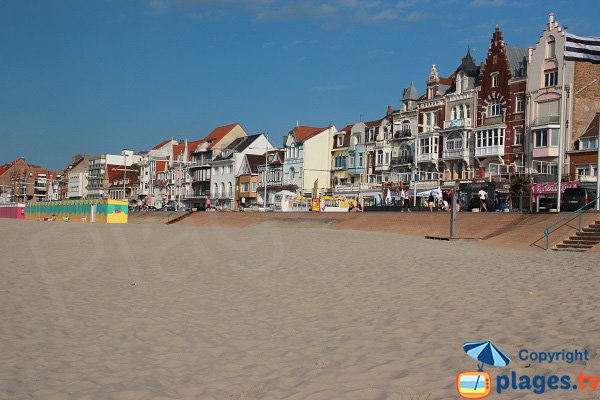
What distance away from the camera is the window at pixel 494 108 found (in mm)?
55487

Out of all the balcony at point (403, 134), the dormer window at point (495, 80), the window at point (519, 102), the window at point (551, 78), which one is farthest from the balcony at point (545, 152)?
the balcony at point (403, 134)

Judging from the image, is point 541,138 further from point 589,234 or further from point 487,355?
point 487,355

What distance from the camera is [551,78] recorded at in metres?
51.1

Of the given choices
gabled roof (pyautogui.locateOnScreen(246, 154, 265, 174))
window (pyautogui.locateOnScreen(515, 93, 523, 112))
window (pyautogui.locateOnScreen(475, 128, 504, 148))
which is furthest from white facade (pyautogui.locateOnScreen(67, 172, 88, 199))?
window (pyautogui.locateOnScreen(515, 93, 523, 112))

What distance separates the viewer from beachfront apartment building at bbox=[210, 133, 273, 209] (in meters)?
90.7

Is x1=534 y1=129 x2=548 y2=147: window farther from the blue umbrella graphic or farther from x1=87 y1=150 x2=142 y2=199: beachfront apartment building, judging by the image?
x1=87 y1=150 x2=142 y2=199: beachfront apartment building

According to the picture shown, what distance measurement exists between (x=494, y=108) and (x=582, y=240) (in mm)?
36033

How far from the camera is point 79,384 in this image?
615 cm

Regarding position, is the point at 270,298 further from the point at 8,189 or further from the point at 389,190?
Answer: the point at 8,189

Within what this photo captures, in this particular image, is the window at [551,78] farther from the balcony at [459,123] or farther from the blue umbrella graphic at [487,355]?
the blue umbrella graphic at [487,355]

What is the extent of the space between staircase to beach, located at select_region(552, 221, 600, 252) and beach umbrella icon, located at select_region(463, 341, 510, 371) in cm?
1604

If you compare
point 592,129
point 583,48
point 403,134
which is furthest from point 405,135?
point 583,48

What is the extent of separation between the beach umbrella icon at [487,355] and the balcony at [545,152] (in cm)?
4655

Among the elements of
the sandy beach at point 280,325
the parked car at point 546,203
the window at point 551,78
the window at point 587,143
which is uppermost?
the window at point 551,78
